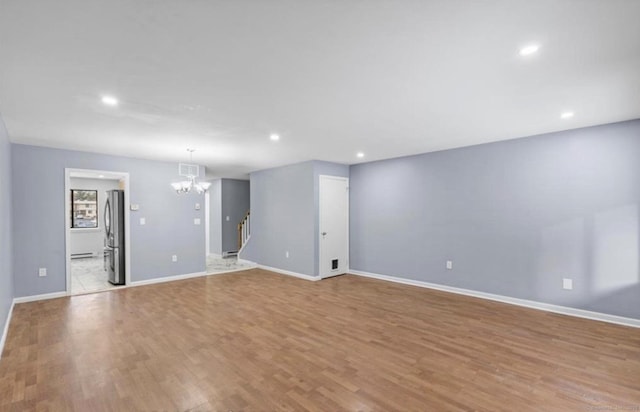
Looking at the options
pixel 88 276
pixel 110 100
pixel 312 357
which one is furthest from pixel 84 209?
pixel 312 357

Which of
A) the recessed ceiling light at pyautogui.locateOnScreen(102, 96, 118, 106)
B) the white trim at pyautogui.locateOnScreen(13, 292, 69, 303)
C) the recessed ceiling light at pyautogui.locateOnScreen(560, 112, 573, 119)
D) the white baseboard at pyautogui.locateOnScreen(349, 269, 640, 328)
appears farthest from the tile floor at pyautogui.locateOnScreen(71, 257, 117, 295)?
the recessed ceiling light at pyautogui.locateOnScreen(560, 112, 573, 119)

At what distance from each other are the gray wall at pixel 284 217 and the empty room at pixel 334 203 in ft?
0.24

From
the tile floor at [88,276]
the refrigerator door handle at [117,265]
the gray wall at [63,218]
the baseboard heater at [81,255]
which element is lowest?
the tile floor at [88,276]

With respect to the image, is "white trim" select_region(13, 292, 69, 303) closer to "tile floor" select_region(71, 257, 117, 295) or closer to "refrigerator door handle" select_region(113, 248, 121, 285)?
"tile floor" select_region(71, 257, 117, 295)

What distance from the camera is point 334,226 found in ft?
21.6

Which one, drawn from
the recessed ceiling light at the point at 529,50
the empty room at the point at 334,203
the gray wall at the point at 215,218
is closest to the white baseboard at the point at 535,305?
the empty room at the point at 334,203

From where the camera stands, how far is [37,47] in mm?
1934

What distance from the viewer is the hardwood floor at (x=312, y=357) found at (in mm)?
2211

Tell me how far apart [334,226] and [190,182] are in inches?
122

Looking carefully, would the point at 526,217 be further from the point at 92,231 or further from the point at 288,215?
the point at 92,231

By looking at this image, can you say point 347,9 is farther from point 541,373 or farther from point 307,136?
point 541,373

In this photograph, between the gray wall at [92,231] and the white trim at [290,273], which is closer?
the white trim at [290,273]

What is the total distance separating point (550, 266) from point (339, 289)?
128 inches

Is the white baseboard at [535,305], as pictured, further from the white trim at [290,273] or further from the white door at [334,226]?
the white trim at [290,273]
